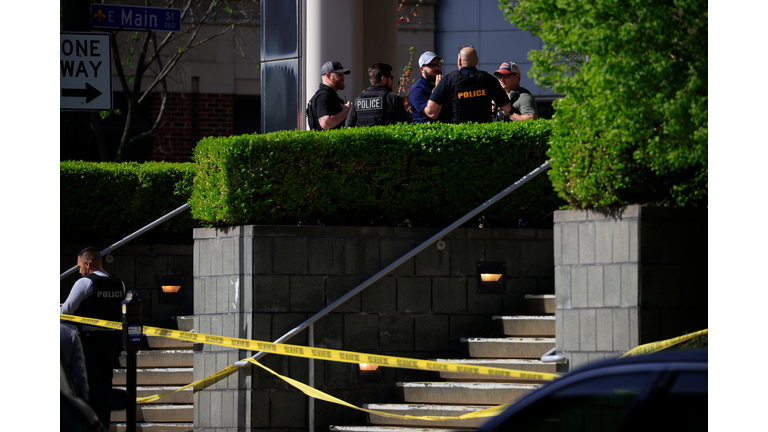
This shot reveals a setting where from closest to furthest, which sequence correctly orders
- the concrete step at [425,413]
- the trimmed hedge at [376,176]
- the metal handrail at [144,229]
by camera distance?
1. the concrete step at [425,413]
2. the trimmed hedge at [376,176]
3. the metal handrail at [144,229]

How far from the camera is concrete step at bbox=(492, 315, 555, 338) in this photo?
8.80 m

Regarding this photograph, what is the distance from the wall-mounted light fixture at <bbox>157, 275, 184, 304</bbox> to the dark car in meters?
7.67

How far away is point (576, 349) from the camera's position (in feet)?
25.0

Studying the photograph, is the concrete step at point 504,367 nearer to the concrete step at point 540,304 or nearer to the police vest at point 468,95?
the concrete step at point 540,304

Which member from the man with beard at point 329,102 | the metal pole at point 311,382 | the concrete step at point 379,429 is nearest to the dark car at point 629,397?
the concrete step at point 379,429

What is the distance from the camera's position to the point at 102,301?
31.8ft

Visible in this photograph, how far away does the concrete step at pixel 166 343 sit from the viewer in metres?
11.0

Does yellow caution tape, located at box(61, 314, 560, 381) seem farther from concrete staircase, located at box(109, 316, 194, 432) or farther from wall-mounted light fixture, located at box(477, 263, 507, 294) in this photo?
concrete staircase, located at box(109, 316, 194, 432)

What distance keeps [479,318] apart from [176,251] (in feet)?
13.0

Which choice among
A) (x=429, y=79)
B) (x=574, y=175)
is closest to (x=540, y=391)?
(x=574, y=175)

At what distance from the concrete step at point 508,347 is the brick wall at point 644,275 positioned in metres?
1.16

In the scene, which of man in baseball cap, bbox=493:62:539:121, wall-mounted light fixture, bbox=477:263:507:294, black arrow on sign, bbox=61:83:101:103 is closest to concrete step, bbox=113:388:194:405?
black arrow on sign, bbox=61:83:101:103

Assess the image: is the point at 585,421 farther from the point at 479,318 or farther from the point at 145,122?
the point at 145,122

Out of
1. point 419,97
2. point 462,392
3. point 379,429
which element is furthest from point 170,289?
point 462,392
